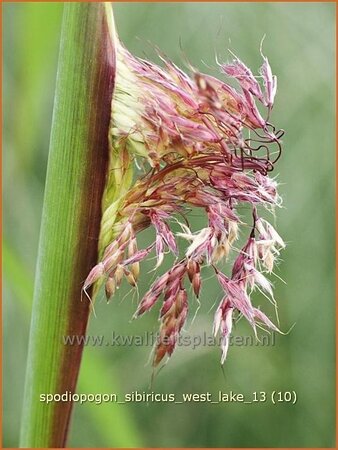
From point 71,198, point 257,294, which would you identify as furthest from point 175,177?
point 257,294

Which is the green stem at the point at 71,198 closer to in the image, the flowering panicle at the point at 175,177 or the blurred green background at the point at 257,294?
the flowering panicle at the point at 175,177

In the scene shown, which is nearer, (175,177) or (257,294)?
(175,177)

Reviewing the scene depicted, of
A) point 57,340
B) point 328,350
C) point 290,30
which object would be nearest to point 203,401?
point 328,350

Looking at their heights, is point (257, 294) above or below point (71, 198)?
below

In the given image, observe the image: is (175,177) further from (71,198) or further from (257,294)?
(257,294)

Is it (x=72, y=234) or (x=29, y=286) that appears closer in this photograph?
(x=72, y=234)

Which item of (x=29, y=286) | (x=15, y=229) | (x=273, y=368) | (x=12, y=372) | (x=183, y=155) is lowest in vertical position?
(x=12, y=372)

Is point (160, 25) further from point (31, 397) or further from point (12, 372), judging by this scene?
point (31, 397)
